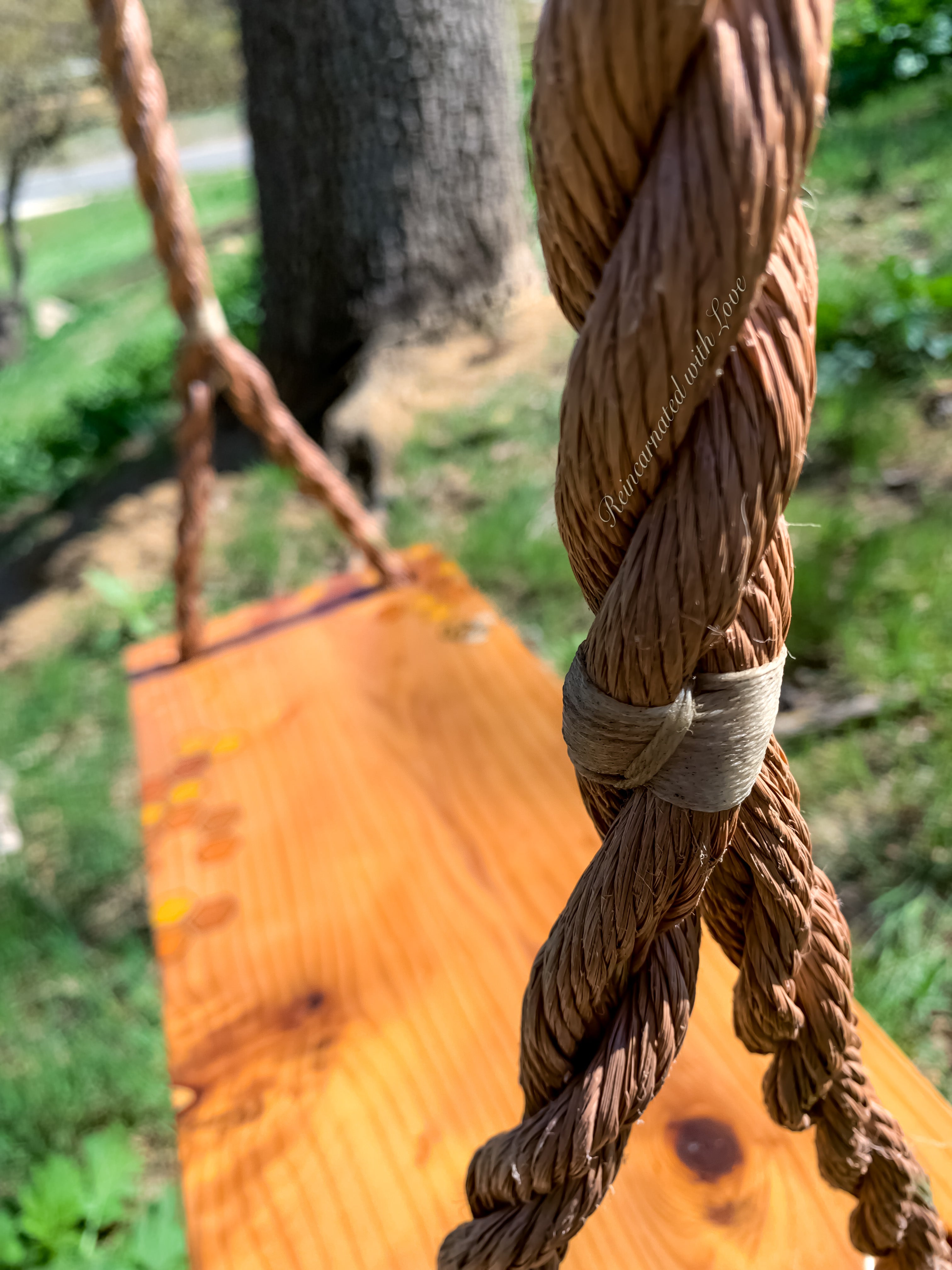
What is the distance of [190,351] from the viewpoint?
999mm

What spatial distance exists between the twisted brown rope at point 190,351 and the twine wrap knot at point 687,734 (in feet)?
2.39

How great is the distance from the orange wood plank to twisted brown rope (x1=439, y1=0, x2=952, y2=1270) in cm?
19

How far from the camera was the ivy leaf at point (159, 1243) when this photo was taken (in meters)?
0.89

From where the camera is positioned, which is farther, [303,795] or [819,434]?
[819,434]

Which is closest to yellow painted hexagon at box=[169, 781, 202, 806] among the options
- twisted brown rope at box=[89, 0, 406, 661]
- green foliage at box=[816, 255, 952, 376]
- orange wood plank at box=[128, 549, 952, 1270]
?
orange wood plank at box=[128, 549, 952, 1270]

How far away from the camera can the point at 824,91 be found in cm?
22

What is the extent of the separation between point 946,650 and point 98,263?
1020 cm

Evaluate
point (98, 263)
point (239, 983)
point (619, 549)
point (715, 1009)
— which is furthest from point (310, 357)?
point (98, 263)

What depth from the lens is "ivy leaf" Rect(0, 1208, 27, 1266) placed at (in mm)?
957

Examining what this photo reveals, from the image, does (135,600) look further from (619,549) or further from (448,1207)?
(619,549)

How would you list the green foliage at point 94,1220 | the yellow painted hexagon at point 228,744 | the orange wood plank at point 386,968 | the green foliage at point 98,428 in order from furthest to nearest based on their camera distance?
the green foliage at point 98,428, the yellow painted hexagon at point 228,744, the green foliage at point 94,1220, the orange wood plank at point 386,968

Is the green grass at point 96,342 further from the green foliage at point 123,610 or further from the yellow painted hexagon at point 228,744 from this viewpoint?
the yellow painted hexagon at point 228,744

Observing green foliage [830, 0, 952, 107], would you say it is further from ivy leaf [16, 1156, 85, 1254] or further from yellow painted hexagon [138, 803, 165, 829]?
ivy leaf [16, 1156, 85, 1254]

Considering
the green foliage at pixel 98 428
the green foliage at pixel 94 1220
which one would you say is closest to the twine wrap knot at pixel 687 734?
the green foliage at pixel 94 1220
